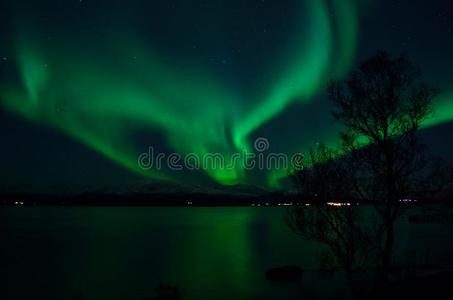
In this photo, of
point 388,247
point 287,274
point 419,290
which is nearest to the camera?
point 388,247

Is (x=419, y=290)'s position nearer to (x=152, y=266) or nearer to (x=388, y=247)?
(x=388, y=247)

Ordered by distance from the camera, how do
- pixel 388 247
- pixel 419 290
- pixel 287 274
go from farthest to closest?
pixel 287 274
pixel 419 290
pixel 388 247

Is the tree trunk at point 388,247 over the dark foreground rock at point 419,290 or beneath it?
over

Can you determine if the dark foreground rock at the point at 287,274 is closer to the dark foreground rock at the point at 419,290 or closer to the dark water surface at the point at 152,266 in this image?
the dark water surface at the point at 152,266

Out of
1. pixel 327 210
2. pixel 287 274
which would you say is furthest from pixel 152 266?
pixel 327 210

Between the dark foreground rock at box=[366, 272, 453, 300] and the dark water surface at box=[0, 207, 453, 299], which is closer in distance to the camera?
the dark foreground rock at box=[366, 272, 453, 300]

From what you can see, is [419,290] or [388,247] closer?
[388,247]

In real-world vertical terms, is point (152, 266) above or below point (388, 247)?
below

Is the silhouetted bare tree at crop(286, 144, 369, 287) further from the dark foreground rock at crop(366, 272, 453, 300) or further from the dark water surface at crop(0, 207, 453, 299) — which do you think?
the dark water surface at crop(0, 207, 453, 299)

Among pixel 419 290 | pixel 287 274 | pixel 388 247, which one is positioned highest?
pixel 388 247

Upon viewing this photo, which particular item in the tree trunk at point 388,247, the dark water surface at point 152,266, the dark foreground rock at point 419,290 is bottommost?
the dark water surface at point 152,266

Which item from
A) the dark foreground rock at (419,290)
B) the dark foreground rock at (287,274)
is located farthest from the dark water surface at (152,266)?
the dark foreground rock at (419,290)

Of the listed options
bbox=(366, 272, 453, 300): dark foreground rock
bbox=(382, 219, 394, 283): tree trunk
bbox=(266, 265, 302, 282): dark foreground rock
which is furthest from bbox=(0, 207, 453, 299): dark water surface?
bbox=(382, 219, 394, 283): tree trunk

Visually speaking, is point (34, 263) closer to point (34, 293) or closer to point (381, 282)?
point (34, 293)
